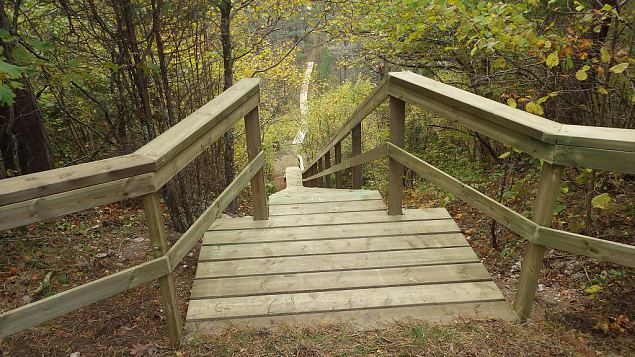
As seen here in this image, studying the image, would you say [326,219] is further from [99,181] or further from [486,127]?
[99,181]

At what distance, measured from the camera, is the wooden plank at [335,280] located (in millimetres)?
2855

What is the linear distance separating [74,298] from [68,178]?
1.97 ft

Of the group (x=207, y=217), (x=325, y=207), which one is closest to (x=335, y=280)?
(x=207, y=217)

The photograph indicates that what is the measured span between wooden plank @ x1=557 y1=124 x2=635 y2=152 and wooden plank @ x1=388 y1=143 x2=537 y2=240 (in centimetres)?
52

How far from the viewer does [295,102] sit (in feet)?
82.9

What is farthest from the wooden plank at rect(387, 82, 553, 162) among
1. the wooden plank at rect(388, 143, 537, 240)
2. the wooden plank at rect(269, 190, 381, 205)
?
the wooden plank at rect(269, 190, 381, 205)

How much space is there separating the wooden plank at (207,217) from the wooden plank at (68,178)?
1.80ft

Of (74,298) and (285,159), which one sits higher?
(74,298)

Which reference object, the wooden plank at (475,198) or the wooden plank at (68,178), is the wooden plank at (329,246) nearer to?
the wooden plank at (475,198)

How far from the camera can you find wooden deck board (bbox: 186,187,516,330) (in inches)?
103

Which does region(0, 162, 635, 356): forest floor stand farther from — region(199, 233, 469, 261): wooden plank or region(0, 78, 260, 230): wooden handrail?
region(0, 78, 260, 230): wooden handrail

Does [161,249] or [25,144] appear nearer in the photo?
[161,249]

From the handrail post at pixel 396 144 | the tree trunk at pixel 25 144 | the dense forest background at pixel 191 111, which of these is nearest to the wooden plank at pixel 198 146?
the dense forest background at pixel 191 111

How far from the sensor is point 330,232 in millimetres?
3650
